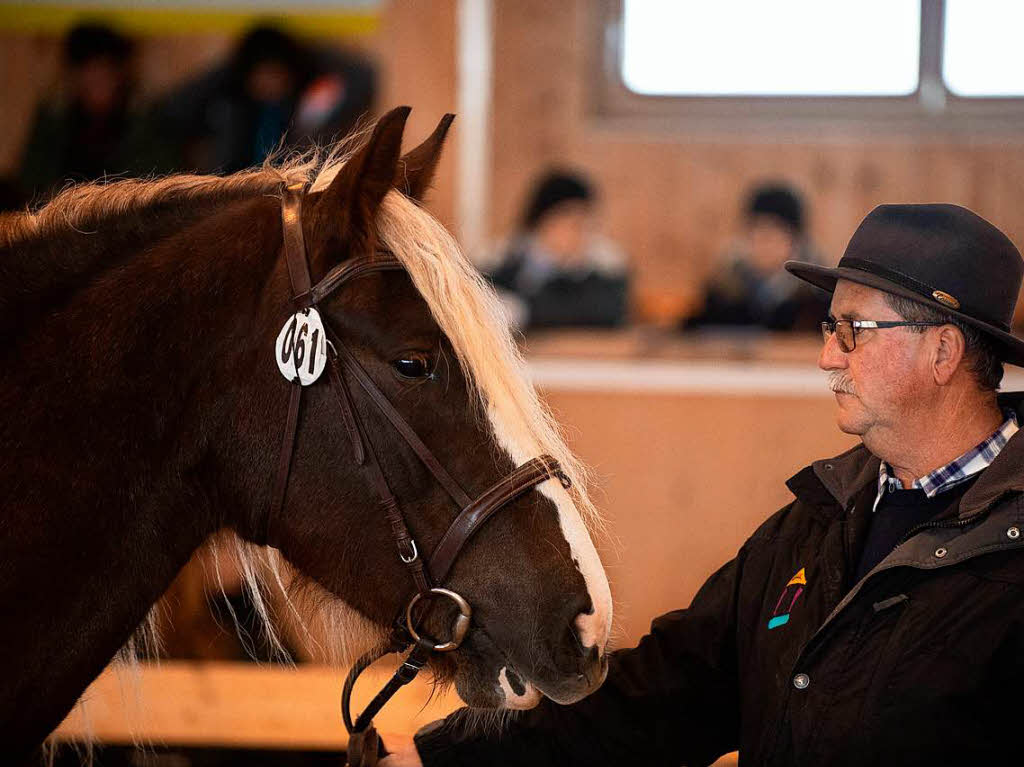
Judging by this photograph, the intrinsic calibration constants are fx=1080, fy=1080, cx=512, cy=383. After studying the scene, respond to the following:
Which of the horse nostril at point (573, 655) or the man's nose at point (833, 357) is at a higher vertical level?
the man's nose at point (833, 357)

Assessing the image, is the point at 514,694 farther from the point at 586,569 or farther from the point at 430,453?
the point at 430,453

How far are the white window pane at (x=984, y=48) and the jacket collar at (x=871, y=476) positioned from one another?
458 cm

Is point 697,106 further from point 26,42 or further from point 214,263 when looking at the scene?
point 214,263

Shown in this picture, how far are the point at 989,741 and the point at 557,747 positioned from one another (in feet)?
1.76

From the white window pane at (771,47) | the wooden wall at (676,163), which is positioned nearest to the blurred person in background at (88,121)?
the wooden wall at (676,163)

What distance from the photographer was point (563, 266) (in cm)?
508

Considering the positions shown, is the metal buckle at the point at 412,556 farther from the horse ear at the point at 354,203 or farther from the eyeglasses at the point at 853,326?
the eyeglasses at the point at 853,326

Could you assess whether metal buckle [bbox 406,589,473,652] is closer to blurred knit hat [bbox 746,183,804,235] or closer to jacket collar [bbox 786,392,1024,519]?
jacket collar [bbox 786,392,1024,519]

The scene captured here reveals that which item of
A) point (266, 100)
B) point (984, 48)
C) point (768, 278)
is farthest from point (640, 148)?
point (266, 100)

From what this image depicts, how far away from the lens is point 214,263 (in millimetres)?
1209

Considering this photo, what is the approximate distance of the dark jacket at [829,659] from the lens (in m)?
1.18

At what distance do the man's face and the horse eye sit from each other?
1.73 ft

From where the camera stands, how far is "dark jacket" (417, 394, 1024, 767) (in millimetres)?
→ 1181

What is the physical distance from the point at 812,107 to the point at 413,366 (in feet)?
16.0
